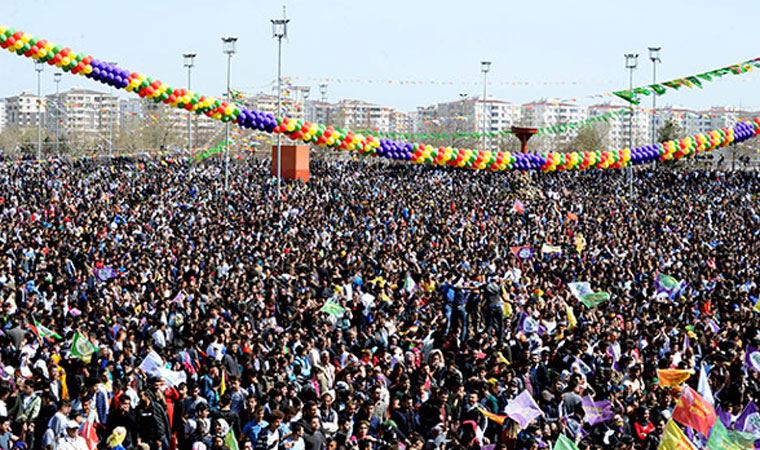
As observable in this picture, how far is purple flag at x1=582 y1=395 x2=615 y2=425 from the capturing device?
10.7 meters

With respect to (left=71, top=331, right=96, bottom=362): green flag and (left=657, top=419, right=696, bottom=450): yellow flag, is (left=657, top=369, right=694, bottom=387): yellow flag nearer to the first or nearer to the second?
(left=657, top=419, right=696, bottom=450): yellow flag

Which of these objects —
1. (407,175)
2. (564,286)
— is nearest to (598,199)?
(407,175)

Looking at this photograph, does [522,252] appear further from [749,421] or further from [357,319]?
[749,421]

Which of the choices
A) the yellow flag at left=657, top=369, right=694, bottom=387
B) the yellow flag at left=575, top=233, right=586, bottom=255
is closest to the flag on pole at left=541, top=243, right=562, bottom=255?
the yellow flag at left=575, top=233, right=586, bottom=255

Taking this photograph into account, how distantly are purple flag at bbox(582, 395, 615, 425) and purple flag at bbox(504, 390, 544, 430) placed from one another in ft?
2.18

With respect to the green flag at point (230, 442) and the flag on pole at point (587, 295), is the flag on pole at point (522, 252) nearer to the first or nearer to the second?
the flag on pole at point (587, 295)

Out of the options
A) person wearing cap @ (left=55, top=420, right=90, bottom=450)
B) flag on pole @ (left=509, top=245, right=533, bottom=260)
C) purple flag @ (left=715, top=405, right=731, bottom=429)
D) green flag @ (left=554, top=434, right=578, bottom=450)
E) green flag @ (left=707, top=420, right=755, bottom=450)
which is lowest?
purple flag @ (left=715, top=405, right=731, bottom=429)

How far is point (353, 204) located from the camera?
3275 cm

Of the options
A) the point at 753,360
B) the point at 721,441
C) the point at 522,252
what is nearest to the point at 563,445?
the point at 721,441

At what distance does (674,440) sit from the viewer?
27.2ft

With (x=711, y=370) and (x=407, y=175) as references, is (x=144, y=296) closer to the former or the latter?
(x=711, y=370)

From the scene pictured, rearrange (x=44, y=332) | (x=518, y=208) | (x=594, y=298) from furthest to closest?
(x=518, y=208) < (x=594, y=298) < (x=44, y=332)

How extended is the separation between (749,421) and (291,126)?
6.58 m

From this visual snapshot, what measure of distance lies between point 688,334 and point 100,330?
23.6ft
